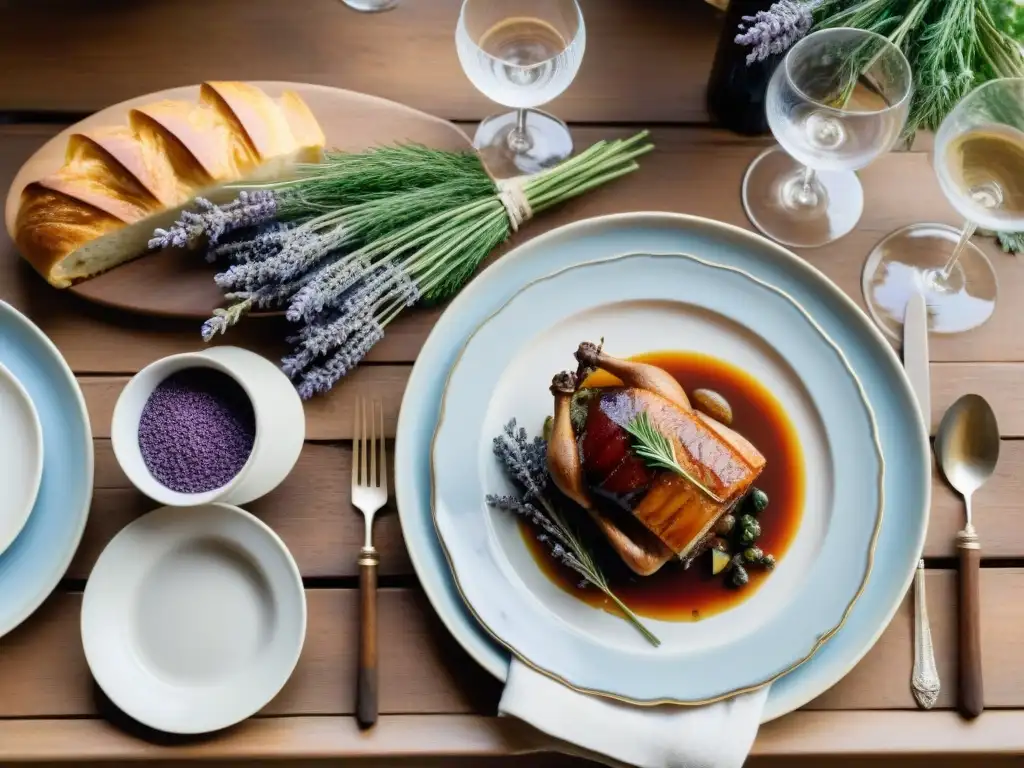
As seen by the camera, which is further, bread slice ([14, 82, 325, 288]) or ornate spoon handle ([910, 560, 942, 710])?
bread slice ([14, 82, 325, 288])

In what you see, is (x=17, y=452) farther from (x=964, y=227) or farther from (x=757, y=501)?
(x=964, y=227)

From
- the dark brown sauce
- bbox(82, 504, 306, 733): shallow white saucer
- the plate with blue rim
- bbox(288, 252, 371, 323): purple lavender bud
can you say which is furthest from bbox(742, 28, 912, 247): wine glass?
bbox(82, 504, 306, 733): shallow white saucer

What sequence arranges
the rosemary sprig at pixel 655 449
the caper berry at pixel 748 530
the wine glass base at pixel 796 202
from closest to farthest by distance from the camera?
1. the rosemary sprig at pixel 655 449
2. the caper berry at pixel 748 530
3. the wine glass base at pixel 796 202

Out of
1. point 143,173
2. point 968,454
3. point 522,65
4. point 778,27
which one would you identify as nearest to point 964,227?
point 968,454

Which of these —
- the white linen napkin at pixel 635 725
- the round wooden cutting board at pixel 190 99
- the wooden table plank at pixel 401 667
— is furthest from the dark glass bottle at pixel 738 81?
the white linen napkin at pixel 635 725

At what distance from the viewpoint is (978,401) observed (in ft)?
4.39

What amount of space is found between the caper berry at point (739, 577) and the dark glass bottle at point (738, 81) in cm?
70

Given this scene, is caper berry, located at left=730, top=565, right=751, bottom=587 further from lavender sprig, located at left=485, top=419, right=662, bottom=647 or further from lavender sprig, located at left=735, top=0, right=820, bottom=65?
lavender sprig, located at left=735, top=0, right=820, bottom=65

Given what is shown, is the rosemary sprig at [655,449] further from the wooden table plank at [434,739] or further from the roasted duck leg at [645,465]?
the wooden table plank at [434,739]

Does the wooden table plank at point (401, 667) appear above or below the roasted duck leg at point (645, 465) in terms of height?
below

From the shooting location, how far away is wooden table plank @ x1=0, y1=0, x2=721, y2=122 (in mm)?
1558

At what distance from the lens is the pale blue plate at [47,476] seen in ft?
4.08

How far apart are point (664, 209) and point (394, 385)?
19.5 inches

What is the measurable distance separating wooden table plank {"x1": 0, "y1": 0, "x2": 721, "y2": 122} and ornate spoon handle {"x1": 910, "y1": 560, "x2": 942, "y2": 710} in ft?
2.61
